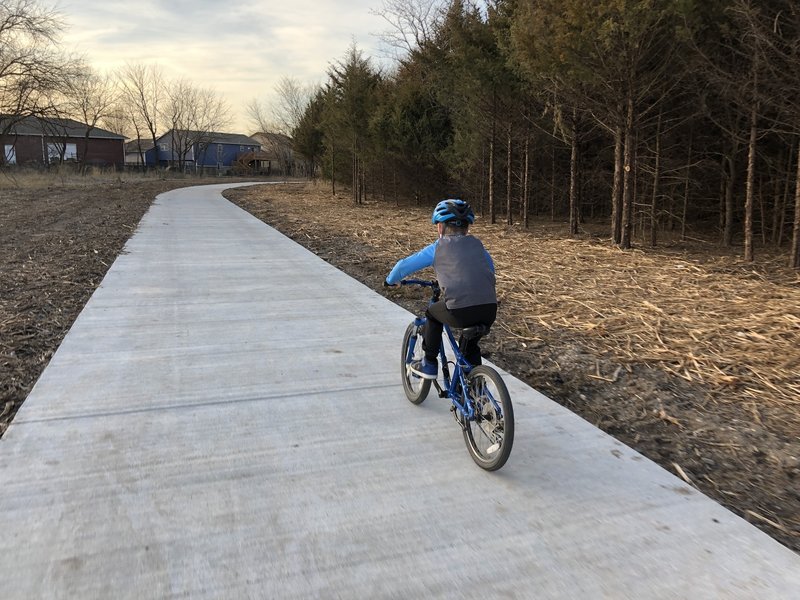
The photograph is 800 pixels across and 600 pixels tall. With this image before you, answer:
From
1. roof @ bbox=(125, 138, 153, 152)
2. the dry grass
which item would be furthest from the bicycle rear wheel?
roof @ bbox=(125, 138, 153, 152)

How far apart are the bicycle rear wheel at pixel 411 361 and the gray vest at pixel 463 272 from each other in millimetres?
659

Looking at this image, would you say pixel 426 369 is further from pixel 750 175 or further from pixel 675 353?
pixel 750 175

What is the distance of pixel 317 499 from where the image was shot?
305 cm

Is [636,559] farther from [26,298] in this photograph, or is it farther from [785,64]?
[785,64]

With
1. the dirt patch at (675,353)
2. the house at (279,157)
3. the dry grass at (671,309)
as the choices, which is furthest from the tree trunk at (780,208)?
the house at (279,157)

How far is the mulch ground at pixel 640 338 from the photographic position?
12.2ft

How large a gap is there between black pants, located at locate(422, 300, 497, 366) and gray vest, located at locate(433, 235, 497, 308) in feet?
0.14

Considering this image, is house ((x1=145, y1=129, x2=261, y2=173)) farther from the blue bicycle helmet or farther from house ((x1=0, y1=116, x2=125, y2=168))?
the blue bicycle helmet

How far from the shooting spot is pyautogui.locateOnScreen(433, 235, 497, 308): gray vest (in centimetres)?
356

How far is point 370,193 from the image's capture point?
102 ft

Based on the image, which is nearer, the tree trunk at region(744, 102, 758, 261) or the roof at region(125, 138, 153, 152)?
the tree trunk at region(744, 102, 758, 261)

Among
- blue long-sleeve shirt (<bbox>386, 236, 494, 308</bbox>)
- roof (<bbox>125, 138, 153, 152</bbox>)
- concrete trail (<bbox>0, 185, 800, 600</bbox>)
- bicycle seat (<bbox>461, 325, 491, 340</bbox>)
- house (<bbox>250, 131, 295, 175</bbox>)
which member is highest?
roof (<bbox>125, 138, 153, 152</bbox>)

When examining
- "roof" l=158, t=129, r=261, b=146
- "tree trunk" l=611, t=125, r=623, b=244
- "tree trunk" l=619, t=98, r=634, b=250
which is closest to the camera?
"tree trunk" l=619, t=98, r=634, b=250

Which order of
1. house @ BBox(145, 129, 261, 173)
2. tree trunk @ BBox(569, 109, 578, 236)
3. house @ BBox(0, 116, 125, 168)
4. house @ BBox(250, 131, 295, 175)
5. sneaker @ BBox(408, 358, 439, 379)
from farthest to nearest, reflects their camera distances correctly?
house @ BBox(145, 129, 261, 173) → house @ BBox(250, 131, 295, 175) → house @ BBox(0, 116, 125, 168) → tree trunk @ BBox(569, 109, 578, 236) → sneaker @ BBox(408, 358, 439, 379)
